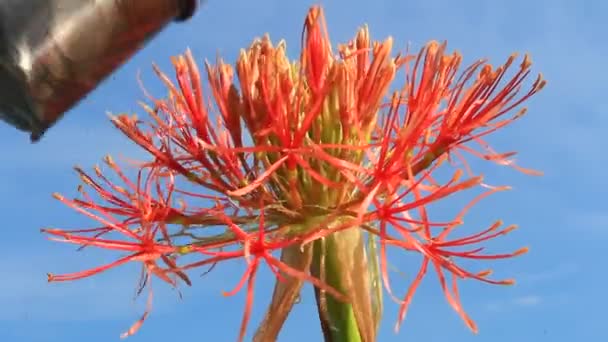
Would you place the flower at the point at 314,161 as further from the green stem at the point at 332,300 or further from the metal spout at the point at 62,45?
the metal spout at the point at 62,45

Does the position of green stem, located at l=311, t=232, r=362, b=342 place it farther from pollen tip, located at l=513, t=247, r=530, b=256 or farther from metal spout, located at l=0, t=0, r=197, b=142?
metal spout, located at l=0, t=0, r=197, b=142

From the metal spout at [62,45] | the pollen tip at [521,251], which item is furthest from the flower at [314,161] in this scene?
the metal spout at [62,45]

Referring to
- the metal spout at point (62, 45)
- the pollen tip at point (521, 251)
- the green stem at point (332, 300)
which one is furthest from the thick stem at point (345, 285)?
the metal spout at point (62, 45)

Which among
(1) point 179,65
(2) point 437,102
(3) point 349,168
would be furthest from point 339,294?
(1) point 179,65

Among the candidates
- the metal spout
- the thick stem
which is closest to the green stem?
the thick stem

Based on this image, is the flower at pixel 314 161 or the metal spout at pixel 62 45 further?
the flower at pixel 314 161

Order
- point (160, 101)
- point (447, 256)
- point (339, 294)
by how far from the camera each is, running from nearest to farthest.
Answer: point (339, 294) < point (447, 256) < point (160, 101)

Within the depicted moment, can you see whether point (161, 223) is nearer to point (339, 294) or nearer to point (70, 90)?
point (339, 294)

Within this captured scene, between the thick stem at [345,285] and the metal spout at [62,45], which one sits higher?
the thick stem at [345,285]
